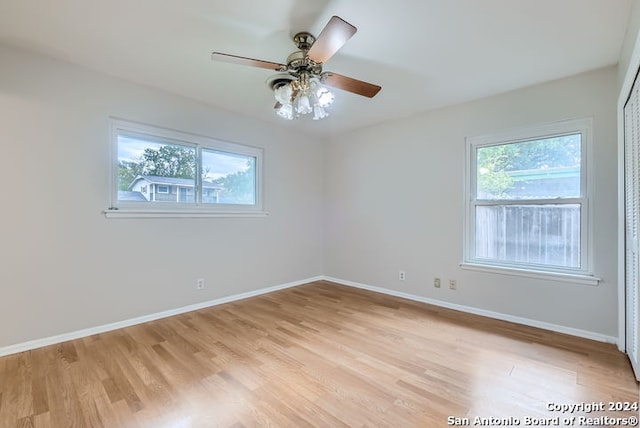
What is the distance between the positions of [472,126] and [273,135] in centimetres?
259

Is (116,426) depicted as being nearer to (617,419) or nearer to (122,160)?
(122,160)

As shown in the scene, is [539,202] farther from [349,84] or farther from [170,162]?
[170,162]

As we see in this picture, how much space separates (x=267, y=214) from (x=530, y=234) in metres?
3.14

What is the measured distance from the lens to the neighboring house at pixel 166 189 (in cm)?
299

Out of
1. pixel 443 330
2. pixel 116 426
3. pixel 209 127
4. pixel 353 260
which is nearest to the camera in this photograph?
pixel 116 426

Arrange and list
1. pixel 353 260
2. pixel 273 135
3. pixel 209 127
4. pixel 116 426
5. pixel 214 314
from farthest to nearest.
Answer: pixel 353 260, pixel 273 135, pixel 209 127, pixel 214 314, pixel 116 426

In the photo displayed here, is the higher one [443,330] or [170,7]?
[170,7]

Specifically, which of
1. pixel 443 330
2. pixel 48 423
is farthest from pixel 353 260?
pixel 48 423

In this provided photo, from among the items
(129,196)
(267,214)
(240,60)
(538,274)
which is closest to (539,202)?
(538,274)

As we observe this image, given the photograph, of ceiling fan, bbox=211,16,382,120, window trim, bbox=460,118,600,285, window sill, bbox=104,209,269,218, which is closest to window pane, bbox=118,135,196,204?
window sill, bbox=104,209,269,218

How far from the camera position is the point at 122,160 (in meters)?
2.89

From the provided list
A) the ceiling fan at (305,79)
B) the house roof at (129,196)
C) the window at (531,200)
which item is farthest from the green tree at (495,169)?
the house roof at (129,196)

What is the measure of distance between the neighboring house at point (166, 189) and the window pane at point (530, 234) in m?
3.20

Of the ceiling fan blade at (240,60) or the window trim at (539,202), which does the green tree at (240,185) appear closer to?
the ceiling fan blade at (240,60)
